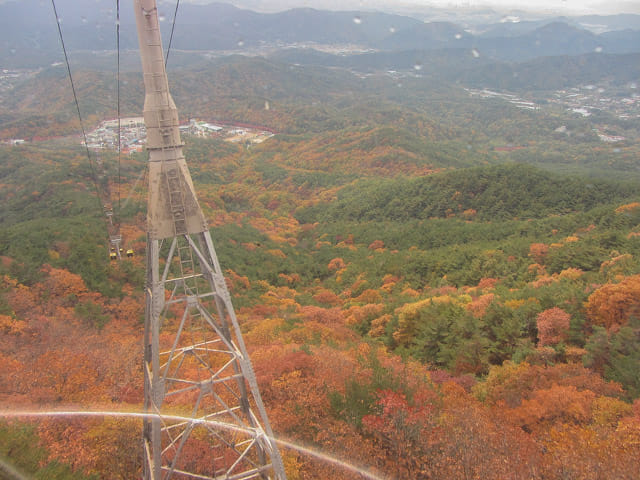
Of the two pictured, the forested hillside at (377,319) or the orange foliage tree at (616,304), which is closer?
the forested hillside at (377,319)

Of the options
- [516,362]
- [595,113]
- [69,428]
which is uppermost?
[69,428]

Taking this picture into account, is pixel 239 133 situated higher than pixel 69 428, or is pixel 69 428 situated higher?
pixel 69 428

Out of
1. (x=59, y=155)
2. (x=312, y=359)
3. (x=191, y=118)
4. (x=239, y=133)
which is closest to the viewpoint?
(x=312, y=359)

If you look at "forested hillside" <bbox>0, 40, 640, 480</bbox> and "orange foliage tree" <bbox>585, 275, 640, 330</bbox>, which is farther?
"orange foliage tree" <bbox>585, 275, 640, 330</bbox>

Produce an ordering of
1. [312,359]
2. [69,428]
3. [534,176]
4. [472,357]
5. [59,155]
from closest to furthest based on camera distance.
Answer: [69,428], [312,359], [472,357], [534,176], [59,155]

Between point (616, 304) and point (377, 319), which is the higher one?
point (616, 304)

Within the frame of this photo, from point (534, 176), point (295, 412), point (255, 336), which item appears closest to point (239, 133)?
point (534, 176)

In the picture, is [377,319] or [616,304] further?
[377,319]

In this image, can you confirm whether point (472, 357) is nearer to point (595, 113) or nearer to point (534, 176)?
point (534, 176)
